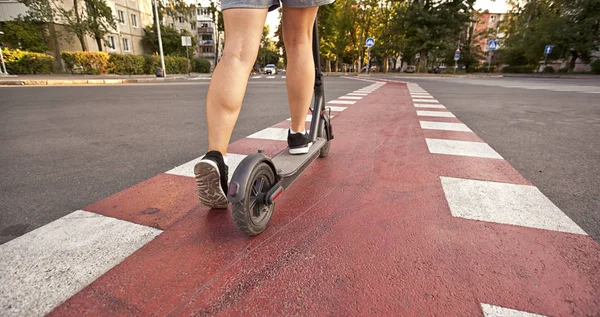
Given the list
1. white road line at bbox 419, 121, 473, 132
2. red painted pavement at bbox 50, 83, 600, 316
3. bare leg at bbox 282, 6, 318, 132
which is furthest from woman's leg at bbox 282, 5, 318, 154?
white road line at bbox 419, 121, 473, 132

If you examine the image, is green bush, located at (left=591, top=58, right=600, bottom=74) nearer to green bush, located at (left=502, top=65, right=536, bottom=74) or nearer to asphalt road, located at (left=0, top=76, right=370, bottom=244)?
green bush, located at (left=502, top=65, right=536, bottom=74)

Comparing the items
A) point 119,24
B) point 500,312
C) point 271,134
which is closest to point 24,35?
point 119,24

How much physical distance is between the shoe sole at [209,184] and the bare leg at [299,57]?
719mm

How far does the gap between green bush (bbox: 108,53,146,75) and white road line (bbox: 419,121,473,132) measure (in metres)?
25.0

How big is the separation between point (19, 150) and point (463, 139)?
420cm

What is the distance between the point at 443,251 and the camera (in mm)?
1184

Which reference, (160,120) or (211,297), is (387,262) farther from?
(160,120)

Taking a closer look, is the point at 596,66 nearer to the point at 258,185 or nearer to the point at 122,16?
the point at 258,185

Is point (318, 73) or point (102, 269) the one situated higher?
Answer: point (318, 73)

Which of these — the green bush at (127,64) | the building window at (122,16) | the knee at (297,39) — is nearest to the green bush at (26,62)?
the green bush at (127,64)

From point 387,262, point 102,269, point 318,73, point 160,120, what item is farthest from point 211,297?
point 160,120

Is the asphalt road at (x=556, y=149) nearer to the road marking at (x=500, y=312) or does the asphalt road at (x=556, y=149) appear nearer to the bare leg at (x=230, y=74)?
the road marking at (x=500, y=312)

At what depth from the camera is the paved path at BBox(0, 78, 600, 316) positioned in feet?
3.03

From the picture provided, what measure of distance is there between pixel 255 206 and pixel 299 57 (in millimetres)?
940
